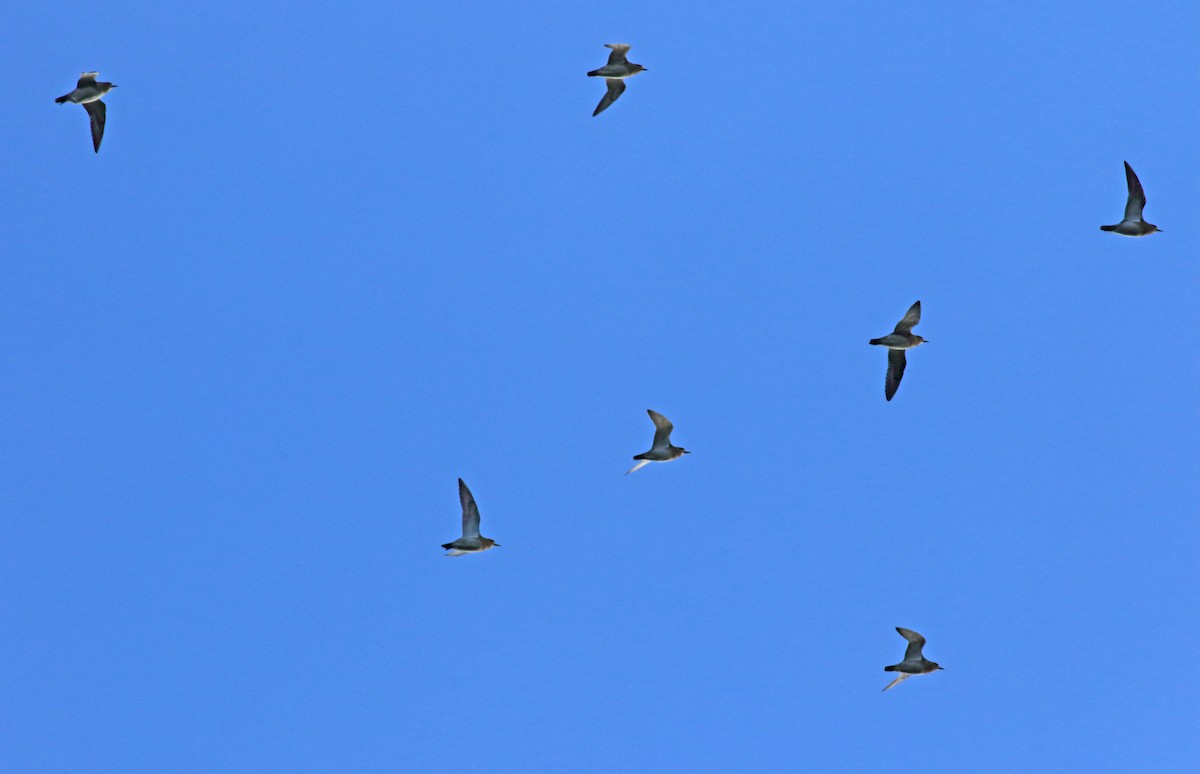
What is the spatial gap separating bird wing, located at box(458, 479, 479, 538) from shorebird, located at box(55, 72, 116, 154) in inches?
449

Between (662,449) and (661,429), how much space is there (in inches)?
20.0

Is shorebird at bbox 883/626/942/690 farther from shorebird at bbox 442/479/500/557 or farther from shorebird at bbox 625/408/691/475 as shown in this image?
shorebird at bbox 442/479/500/557

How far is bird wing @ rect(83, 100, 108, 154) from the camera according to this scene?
30203 mm

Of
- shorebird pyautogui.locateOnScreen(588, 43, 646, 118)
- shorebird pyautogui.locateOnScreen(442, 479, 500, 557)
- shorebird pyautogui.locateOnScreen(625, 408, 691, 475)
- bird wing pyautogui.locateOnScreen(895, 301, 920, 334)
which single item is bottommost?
shorebird pyautogui.locateOnScreen(442, 479, 500, 557)

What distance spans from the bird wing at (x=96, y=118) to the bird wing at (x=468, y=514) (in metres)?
11.6

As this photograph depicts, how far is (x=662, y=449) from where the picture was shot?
102 feet

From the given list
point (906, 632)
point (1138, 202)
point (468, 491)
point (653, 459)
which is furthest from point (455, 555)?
point (1138, 202)

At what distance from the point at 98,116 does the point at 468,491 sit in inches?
486

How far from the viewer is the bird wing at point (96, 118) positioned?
30.2 m

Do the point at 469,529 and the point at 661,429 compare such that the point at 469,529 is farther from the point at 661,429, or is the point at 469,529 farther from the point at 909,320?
the point at 909,320

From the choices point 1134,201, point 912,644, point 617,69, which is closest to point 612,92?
point 617,69

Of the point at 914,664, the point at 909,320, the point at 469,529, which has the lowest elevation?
the point at 914,664

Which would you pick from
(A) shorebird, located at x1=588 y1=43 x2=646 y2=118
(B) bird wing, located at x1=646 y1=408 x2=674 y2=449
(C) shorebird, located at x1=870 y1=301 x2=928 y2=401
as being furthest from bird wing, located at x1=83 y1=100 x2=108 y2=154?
(C) shorebird, located at x1=870 y1=301 x2=928 y2=401

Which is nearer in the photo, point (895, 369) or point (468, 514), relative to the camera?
point (468, 514)
